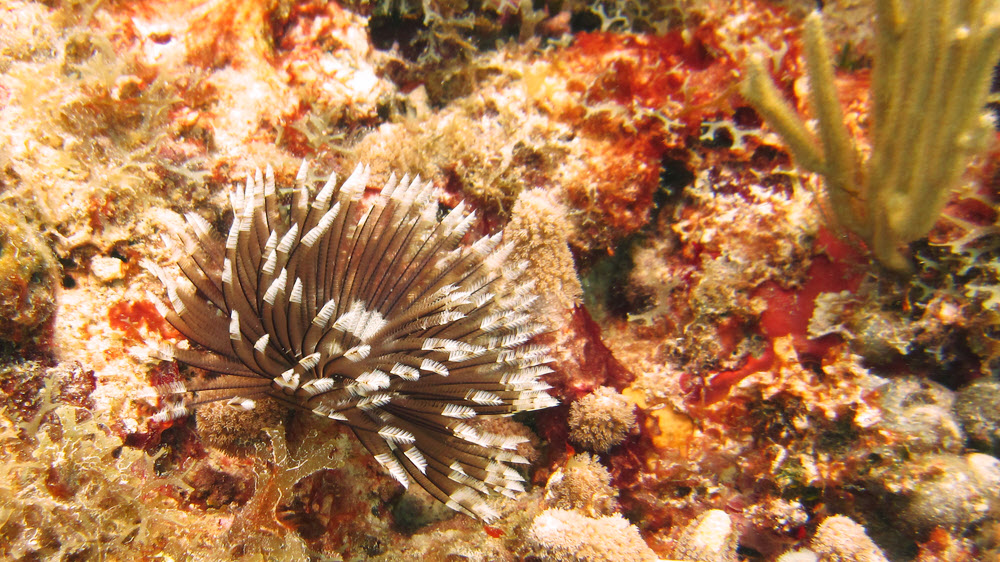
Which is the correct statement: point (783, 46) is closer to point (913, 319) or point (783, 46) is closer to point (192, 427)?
point (913, 319)

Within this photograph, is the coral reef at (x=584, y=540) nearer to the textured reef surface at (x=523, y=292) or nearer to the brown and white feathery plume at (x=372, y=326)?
the textured reef surface at (x=523, y=292)

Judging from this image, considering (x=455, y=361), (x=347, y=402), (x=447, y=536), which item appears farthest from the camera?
(x=447, y=536)

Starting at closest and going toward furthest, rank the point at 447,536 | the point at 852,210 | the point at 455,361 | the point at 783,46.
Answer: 1. the point at 455,361
2. the point at 447,536
3. the point at 852,210
4. the point at 783,46

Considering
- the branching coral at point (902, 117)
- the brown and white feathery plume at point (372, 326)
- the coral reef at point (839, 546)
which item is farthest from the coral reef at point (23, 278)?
the coral reef at point (839, 546)

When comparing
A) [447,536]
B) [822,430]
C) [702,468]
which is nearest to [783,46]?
[822,430]

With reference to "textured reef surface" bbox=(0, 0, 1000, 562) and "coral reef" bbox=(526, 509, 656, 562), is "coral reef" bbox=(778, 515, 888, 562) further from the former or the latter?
"coral reef" bbox=(526, 509, 656, 562)

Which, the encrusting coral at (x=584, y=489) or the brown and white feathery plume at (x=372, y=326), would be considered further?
the encrusting coral at (x=584, y=489)

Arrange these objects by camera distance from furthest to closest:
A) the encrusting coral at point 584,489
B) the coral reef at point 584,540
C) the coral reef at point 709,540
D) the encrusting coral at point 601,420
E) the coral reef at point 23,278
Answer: the encrusting coral at point 601,420
the encrusting coral at point 584,489
the coral reef at point 709,540
the coral reef at point 584,540
the coral reef at point 23,278

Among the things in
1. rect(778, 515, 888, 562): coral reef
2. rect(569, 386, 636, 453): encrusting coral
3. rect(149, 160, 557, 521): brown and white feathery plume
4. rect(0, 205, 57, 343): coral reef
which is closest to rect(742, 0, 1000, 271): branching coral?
rect(778, 515, 888, 562): coral reef
